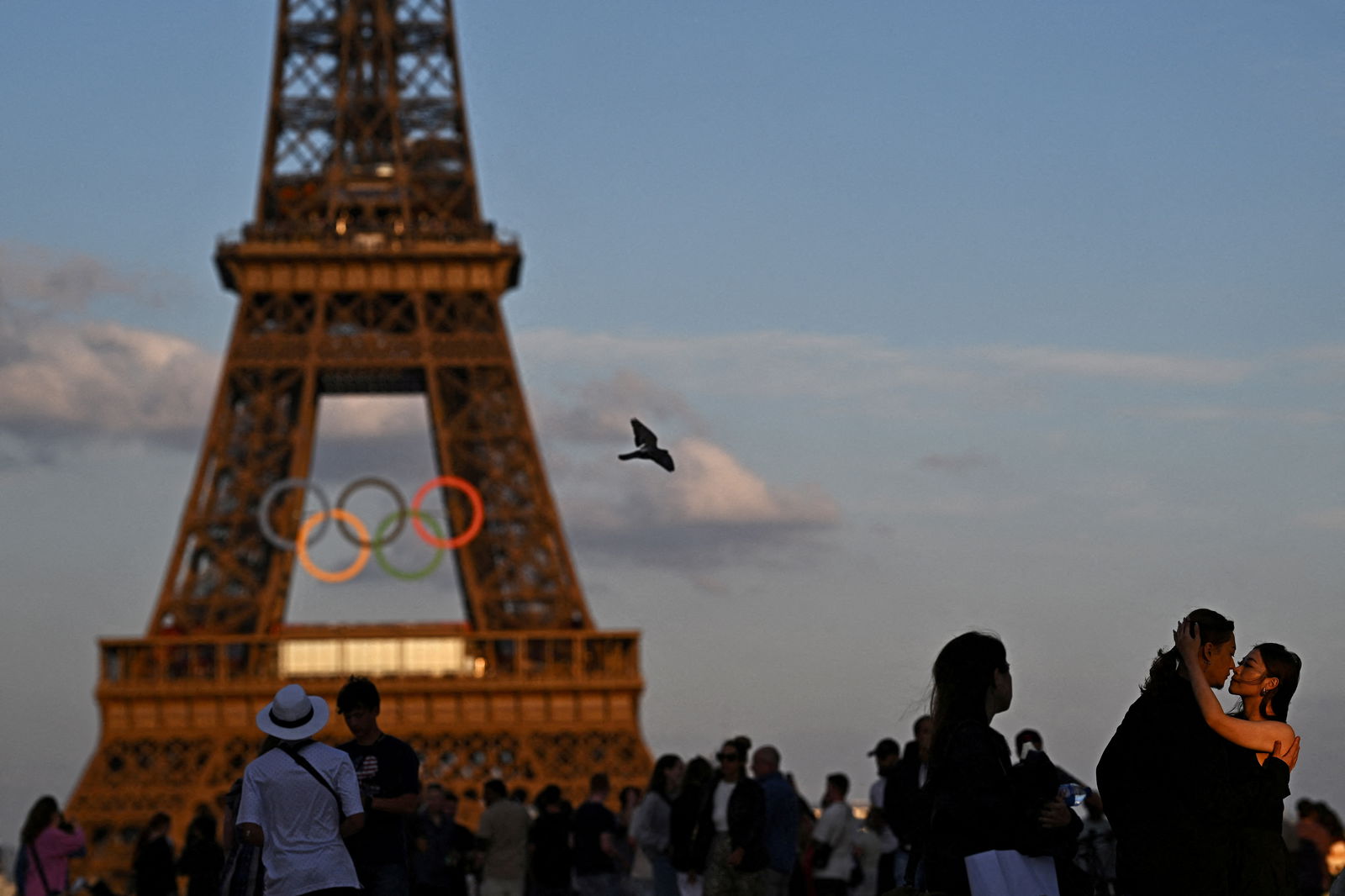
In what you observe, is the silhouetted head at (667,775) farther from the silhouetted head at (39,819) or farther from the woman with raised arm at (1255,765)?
the woman with raised arm at (1255,765)

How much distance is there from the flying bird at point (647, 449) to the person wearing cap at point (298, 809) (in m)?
6.66

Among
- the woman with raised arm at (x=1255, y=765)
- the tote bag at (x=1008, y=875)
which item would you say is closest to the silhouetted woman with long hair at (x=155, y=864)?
the woman with raised arm at (x=1255, y=765)

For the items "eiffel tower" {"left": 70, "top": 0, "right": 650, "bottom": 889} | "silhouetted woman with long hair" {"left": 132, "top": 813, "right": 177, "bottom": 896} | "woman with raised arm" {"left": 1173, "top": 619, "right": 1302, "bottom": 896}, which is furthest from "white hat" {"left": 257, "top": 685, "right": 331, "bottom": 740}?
"eiffel tower" {"left": 70, "top": 0, "right": 650, "bottom": 889}

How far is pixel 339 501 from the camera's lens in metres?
51.5

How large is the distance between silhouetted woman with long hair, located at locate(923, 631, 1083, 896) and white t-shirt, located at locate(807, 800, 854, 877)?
9924 millimetres

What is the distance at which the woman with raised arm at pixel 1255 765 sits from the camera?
28.7 ft

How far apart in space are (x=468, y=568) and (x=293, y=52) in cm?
1247

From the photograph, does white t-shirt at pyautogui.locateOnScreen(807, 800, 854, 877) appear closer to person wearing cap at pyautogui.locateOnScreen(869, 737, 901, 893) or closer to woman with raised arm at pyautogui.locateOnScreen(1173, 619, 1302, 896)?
person wearing cap at pyautogui.locateOnScreen(869, 737, 901, 893)

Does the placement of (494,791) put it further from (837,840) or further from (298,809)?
(298,809)

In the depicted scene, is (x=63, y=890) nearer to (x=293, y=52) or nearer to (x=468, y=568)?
(x=468, y=568)

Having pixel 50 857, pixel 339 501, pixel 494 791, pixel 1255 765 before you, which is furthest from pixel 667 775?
pixel 339 501

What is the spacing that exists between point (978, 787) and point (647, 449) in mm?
9710

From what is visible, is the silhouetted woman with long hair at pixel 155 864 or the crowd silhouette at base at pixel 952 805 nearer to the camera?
the crowd silhouette at base at pixel 952 805

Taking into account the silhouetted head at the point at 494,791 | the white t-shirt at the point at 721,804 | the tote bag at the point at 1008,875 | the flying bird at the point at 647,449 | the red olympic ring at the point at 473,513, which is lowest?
the tote bag at the point at 1008,875
